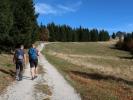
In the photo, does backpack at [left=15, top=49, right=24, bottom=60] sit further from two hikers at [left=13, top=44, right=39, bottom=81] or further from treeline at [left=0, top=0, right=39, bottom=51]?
treeline at [left=0, top=0, right=39, bottom=51]

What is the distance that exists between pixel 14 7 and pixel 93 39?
13632 cm

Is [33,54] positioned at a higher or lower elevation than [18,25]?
lower

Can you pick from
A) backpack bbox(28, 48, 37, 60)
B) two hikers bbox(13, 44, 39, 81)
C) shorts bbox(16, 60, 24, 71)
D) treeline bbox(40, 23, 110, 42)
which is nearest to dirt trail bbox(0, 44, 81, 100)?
two hikers bbox(13, 44, 39, 81)

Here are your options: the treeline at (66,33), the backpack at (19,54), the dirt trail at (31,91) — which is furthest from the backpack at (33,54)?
the treeline at (66,33)

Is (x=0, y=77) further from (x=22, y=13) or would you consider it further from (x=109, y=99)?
(x=22, y=13)

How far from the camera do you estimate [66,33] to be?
153625 millimetres

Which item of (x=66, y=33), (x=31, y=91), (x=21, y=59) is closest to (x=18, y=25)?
(x=21, y=59)

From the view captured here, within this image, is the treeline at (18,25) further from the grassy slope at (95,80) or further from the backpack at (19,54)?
the backpack at (19,54)

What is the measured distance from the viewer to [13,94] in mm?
Answer: 13023

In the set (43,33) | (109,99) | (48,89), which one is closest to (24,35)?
(48,89)

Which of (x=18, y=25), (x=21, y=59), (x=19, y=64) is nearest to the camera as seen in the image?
(x=21, y=59)

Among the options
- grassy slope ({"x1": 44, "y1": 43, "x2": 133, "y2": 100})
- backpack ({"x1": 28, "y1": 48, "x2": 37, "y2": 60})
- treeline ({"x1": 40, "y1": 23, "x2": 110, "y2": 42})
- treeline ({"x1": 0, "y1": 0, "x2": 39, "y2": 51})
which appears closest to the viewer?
grassy slope ({"x1": 44, "y1": 43, "x2": 133, "y2": 100})

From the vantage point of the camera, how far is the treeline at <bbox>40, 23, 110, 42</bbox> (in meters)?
148

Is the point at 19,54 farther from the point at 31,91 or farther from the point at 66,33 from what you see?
the point at 66,33
